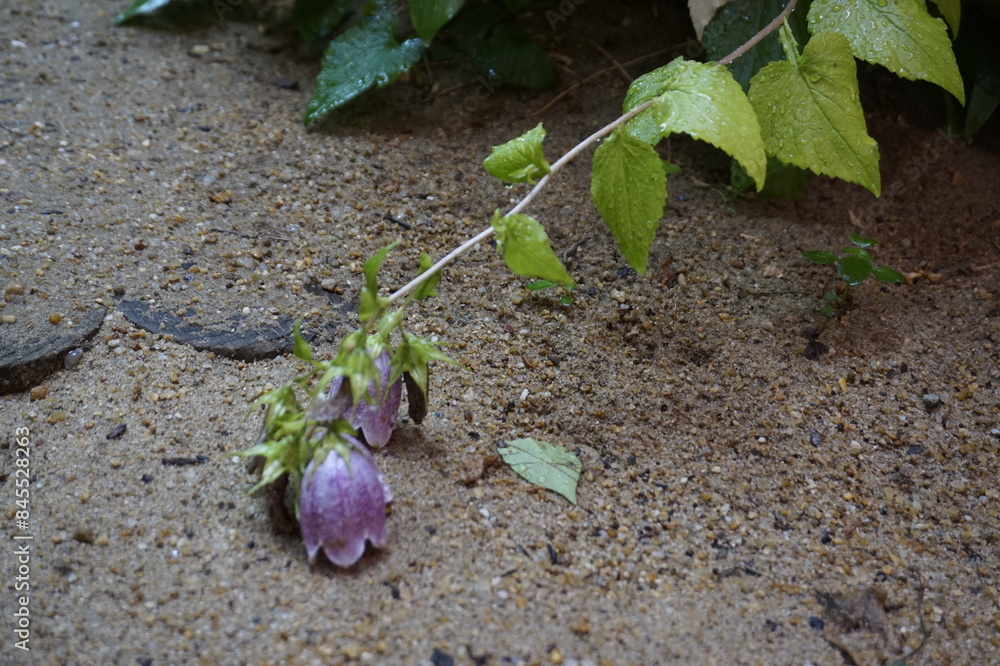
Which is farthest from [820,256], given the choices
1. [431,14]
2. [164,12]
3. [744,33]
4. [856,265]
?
[164,12]

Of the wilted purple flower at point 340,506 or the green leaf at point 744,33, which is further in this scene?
the green leaf at point 744,33

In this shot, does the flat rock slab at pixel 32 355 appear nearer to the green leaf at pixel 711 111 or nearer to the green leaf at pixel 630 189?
the green leaf at pixel 630 189

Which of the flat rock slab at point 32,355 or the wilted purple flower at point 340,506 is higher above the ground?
the wilted purple flower at point 340,506

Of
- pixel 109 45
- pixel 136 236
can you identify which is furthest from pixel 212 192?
pixel 109 45

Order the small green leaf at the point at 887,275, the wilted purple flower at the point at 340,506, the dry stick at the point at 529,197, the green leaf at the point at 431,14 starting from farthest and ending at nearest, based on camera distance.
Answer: the green leaf at the point at 431,14 < the small green leaf at the point at 887,275 < the dry stick at the point at 529,197 < the wilted purple flower at the point at 340,506

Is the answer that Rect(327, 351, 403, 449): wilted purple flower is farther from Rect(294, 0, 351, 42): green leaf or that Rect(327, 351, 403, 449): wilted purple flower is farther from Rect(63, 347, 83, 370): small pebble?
Rect(294, 0, 351, 42): green leaf

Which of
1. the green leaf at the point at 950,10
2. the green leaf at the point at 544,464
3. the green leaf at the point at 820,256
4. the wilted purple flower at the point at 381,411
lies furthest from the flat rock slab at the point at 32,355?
the green leaf at the point at 950,10

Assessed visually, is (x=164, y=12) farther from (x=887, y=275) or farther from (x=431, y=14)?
(x=887, y=275)
